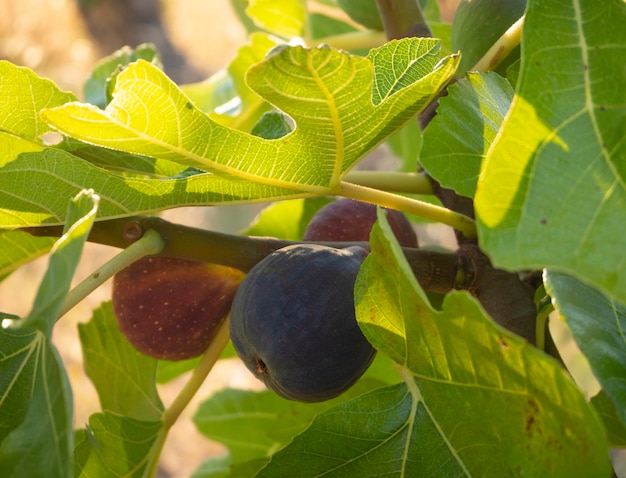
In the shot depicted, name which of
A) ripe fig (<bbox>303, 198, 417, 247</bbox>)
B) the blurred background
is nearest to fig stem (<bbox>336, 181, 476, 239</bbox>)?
ripe fig (<bbox>303, 198, 417, 247</bbox>)

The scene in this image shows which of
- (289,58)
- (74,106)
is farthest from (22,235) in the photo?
(289,58)

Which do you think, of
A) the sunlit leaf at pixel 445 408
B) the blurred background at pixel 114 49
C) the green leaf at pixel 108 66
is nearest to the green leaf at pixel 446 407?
the sunlit leaf at pixel 445 408

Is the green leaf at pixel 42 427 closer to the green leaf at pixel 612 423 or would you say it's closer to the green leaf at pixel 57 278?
the green leaf at pixel 57 278

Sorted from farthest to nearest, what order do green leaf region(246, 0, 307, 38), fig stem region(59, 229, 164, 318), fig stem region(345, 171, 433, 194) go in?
green leaf region(246, 0, 307, 38)
fig stem region(345, 171, 433, 194)
fig stem region(59, 229, 164, 318)

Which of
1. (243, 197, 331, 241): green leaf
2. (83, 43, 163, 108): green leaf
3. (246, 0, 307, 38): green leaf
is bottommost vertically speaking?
(243, 197, 331, 241): green leaf

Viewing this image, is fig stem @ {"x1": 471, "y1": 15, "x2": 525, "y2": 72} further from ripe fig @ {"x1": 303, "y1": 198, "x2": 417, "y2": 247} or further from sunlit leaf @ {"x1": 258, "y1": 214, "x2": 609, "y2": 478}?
sunlit leaf @ {"x1": 258, "y1": 214, "x2": 609, "y2": 478}

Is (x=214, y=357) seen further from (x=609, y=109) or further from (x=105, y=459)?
(x=609, y=109)
